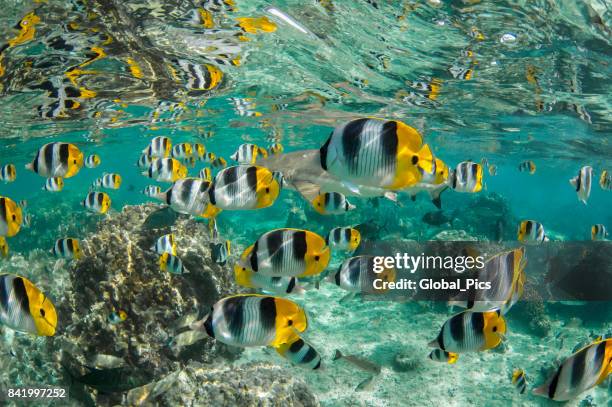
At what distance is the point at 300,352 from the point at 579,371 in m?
2.78

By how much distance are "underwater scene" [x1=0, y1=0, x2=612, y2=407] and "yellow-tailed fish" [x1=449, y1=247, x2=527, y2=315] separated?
0.02m

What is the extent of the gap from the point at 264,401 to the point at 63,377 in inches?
175

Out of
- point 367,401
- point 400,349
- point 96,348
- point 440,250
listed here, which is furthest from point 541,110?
point 96,348

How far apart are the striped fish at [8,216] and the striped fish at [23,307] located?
1.64 meters

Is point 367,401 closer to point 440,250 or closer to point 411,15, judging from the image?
point 440,250

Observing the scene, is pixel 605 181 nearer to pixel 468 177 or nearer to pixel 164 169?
pixel 468 177

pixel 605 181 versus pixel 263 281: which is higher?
pixel 263 281

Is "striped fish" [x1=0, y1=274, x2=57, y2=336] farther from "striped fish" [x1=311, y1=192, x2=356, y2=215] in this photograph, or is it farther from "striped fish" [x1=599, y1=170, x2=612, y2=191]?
"striped fish" [x1=599, y1=170, x2=612, y2=191]

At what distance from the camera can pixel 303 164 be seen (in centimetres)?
841

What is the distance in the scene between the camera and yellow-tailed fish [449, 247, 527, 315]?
351cm

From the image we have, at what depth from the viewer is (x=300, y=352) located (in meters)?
4.68

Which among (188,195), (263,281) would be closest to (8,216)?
(188,195)

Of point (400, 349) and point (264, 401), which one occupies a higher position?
point (264, 401)

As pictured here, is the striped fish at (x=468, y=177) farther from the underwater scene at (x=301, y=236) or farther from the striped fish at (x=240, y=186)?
the striped fish at (x=240, y=186)
